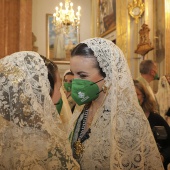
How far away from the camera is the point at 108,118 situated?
2166 millimetres

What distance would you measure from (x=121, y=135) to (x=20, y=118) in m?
0.74

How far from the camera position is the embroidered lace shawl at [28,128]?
1.71m

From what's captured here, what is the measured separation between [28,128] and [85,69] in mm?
727

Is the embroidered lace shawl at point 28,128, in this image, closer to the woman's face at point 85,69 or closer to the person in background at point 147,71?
the woman's face at point 85,69

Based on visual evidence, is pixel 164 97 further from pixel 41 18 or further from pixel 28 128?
pixel 41 18

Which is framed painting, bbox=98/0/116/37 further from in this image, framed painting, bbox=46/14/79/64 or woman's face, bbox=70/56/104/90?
woman's face, bbox=70/56/104/90

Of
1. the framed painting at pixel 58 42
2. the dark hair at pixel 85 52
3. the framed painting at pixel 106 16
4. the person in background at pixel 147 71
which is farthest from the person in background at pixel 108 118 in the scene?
the framed painting at pixel 58 42

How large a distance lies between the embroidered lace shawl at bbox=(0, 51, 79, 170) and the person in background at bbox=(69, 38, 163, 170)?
0.36 m

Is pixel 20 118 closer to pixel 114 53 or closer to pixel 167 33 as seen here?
pixel 114 53

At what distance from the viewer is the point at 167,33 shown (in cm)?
748

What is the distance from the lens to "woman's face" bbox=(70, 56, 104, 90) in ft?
7.39

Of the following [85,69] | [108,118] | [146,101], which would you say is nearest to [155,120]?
[146,101]

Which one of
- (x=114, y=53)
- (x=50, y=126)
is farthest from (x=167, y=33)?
(x=50, y=126)

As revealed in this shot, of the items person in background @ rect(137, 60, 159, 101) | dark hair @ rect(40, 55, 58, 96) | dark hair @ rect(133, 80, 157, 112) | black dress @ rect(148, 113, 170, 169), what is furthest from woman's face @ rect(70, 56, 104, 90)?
person in background @ rect(137, 60, 159, 101)
